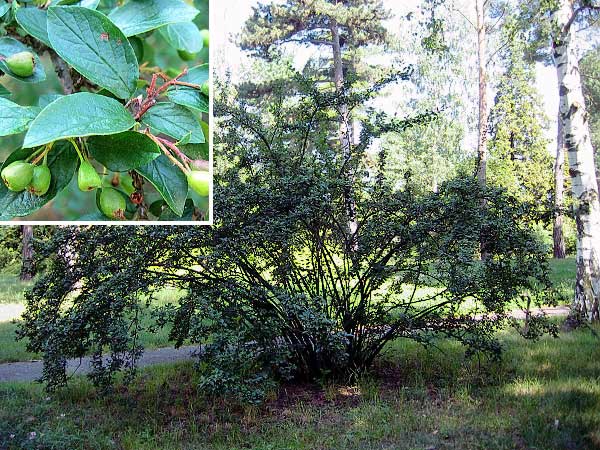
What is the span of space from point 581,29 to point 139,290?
259 centimetres

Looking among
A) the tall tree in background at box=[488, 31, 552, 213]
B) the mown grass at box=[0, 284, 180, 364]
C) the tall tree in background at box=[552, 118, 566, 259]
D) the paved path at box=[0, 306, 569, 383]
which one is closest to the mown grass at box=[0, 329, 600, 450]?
the paved path at box=[0, 306, 569, 383]

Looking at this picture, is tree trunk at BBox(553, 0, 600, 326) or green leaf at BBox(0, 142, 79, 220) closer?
green leaf at BBox(0, 142, 79, 220)

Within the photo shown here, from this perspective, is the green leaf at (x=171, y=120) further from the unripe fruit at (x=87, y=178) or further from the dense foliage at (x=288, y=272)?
the dense foliage at (x=288, y=272)

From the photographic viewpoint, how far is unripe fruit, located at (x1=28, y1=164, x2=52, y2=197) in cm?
117

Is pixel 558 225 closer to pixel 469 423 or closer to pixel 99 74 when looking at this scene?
pixel 469 423

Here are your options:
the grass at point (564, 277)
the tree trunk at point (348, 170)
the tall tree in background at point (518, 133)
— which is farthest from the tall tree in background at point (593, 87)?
the tree trunk at point (348, 170)

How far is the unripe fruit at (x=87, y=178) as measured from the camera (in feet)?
3.86

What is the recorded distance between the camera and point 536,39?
3416 millimetres

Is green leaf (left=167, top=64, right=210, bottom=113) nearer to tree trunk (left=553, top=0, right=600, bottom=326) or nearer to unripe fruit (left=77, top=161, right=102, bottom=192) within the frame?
unripe fruit (left=77, top=161, right=102, bottom=192)

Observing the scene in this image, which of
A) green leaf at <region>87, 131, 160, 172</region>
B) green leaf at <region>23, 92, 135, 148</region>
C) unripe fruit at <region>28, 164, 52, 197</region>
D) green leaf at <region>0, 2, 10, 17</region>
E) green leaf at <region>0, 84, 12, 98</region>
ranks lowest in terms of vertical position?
unripe fruit at <region>28, 164, 52, 197</region>

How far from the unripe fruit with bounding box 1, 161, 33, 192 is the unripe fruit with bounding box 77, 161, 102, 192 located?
0.09 m

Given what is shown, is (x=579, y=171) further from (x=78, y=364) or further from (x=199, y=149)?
(x=78, y=364)

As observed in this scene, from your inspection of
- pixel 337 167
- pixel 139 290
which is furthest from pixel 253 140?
pixel 139 290

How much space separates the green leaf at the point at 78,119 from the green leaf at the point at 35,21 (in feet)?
0.47
